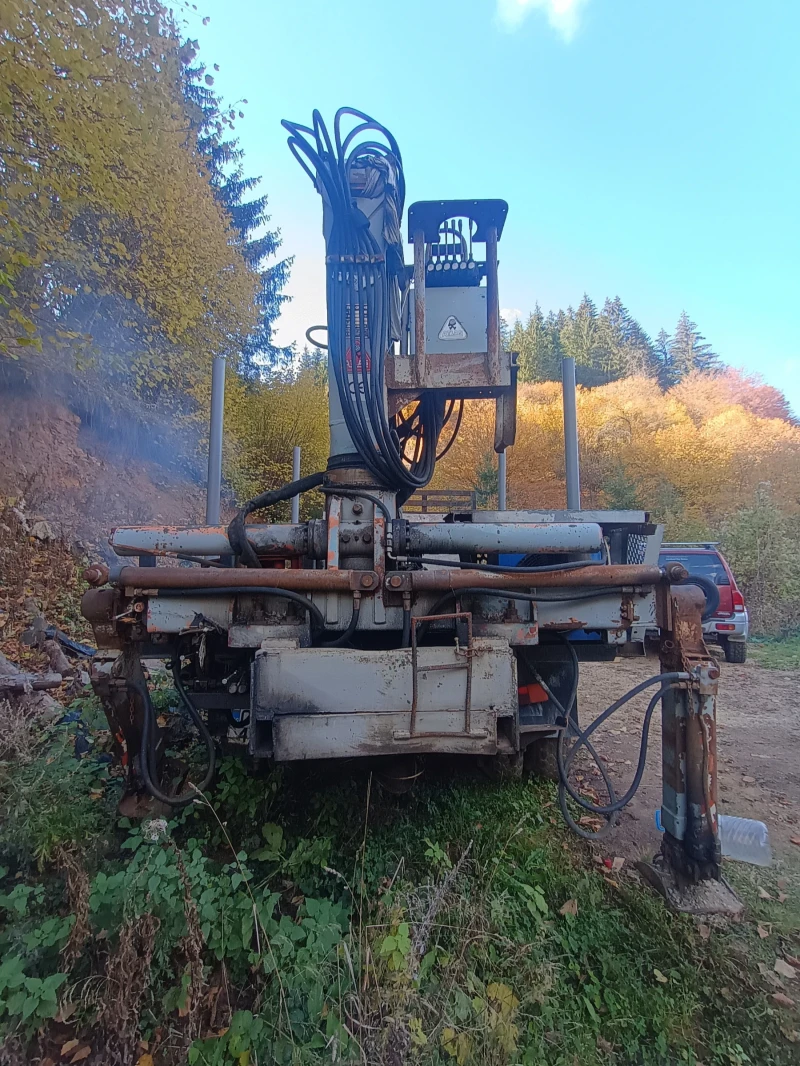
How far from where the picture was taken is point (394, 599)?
237 centimetres

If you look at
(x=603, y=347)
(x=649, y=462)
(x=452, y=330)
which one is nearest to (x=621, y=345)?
(x=603, y=347)

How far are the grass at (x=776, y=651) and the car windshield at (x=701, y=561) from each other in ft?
4.86

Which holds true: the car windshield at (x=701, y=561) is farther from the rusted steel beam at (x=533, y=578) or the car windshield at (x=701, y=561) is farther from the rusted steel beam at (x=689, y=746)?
the rusted steel beam at (x=533, y=578)

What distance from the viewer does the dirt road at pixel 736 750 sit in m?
3.06

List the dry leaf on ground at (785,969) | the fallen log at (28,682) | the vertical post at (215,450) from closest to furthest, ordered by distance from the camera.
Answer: the dry leaf on ground at (785,969) → the vertical post at (215,450) → the fallen log at (28,682)

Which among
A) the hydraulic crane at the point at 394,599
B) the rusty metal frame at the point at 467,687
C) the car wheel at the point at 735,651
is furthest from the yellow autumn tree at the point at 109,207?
the car wheel at the point at 735,651

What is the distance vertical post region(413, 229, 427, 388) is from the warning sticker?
4.9 inches

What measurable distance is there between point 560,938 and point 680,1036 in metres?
0.44

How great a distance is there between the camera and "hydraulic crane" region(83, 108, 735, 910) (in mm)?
2100

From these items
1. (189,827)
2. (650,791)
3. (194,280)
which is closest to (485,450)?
(194,280)

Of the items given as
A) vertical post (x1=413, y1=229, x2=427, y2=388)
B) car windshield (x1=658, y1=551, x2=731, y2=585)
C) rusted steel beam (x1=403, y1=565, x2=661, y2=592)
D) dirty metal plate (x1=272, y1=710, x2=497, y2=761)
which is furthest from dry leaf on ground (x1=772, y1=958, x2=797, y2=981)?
car windshield (x1=658, y1=551, x2=731, y2=585)

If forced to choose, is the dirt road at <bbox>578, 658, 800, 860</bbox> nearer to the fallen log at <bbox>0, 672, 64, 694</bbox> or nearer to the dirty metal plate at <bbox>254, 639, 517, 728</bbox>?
the dirty metal plate at <bbox>254, 639, 517, 728</bbox>

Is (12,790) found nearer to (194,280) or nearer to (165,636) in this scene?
(165,636)

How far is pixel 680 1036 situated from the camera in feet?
5.73
